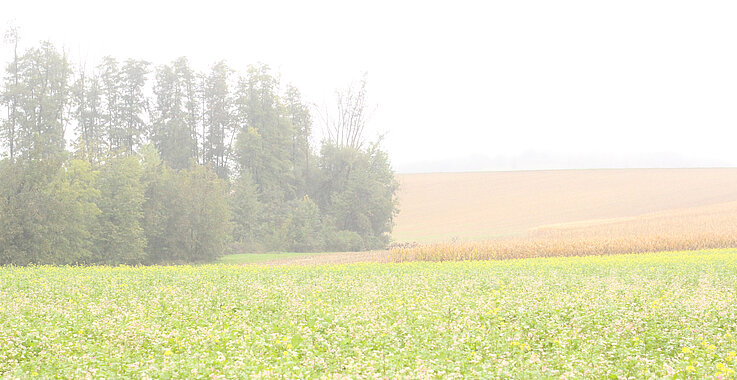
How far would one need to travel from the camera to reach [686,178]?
96.9 metres

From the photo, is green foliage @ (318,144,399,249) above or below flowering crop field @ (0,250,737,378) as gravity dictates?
above

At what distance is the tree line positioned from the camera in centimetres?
3778

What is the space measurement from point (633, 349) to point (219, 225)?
1590 inches

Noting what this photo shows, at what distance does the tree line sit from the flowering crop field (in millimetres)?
16538

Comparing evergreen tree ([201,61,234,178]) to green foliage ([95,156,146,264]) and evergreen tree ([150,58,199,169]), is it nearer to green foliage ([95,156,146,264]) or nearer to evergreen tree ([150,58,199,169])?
evergreen tree ([150,58,199,169])

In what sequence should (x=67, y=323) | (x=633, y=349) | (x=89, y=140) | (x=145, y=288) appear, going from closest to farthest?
(x=633, y=349) → (x=67, y=323) → (x=145, y=288) → (x=89, y=140)

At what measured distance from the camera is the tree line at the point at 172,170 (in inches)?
1487

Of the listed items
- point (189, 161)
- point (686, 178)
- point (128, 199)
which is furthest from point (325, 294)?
point (686, 178)

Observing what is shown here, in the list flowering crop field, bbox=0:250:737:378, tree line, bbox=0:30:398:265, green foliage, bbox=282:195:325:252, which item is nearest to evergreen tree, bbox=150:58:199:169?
tree line, bbox=0:30:398:265

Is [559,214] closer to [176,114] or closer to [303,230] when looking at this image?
[303,230]

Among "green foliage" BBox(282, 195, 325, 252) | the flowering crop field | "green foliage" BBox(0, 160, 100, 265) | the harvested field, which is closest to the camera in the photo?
the flowering crop field

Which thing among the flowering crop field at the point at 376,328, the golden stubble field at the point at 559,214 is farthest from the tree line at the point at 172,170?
the flowering crop field at the point at 376,328

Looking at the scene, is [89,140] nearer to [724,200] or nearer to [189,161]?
[189,161]

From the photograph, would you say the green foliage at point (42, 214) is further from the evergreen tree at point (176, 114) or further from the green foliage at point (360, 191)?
the green foliage at point (360, 191)
